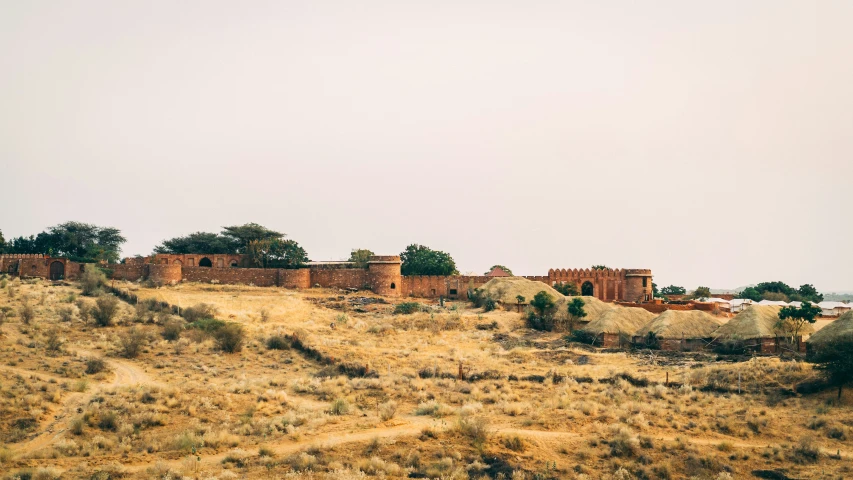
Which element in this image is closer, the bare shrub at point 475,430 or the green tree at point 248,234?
the bare shrub at point 475,430

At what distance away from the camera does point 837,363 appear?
2133cm

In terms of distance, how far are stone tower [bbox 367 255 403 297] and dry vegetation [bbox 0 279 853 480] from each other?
1536 centimetres

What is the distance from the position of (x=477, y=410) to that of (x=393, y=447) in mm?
4339

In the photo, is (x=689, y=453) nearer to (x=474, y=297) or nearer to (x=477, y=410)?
(x=477, y=410)

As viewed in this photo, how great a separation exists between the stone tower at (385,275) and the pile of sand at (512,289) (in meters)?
6.65

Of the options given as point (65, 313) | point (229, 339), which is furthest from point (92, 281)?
point (229, 339)

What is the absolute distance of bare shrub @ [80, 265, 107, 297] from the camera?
4211 cm

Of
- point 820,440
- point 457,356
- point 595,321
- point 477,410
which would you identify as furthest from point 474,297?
point 820,440

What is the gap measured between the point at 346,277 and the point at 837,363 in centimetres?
3601

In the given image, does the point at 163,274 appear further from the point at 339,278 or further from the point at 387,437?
the point at 387,437

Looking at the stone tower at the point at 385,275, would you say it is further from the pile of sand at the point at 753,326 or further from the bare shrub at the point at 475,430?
the bare shrub at the point at 475,430

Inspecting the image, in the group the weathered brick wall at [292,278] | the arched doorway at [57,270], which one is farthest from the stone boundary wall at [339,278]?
the arched doorway at [57,270]

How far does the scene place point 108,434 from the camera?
58.0 ft

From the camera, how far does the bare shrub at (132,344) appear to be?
27.8 meters
